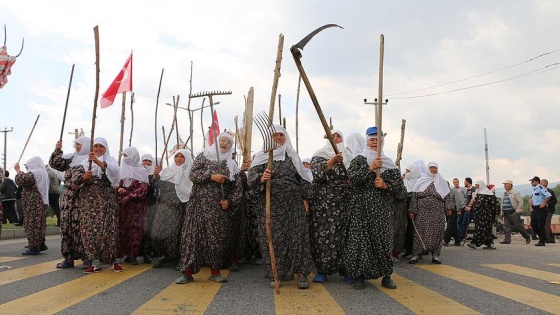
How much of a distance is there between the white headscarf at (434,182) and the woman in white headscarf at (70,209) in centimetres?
501

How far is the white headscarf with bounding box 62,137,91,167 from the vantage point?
20.6 ft

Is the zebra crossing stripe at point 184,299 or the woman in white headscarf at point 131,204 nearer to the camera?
the zebra crossing stripe at point 184,299

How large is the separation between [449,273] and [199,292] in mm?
3332

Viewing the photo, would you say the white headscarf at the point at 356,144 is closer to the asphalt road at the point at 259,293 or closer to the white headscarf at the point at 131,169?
the asphalt road at the point at 259,293

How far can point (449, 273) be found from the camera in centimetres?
628

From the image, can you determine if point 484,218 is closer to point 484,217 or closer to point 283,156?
point 484,217

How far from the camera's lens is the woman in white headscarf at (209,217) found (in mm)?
5340

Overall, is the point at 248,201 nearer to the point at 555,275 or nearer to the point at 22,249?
the point at 555,275

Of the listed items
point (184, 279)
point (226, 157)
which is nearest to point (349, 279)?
point (184, 279)

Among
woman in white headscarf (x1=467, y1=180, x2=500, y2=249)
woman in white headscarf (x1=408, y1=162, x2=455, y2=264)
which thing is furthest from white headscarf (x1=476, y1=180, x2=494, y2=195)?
woman in white headscarf (x1=408, y1=162, x2=455, y2=264)

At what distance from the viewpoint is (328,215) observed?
18.0 ft

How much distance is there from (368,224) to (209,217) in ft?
5.70

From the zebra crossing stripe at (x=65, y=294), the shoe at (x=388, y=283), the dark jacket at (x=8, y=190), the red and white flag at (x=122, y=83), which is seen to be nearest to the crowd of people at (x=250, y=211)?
the shoe at (x=388, y=283)

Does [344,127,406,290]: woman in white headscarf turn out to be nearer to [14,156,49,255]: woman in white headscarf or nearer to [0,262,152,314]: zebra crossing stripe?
[0,262,152,314]: zebra crossing stripe
